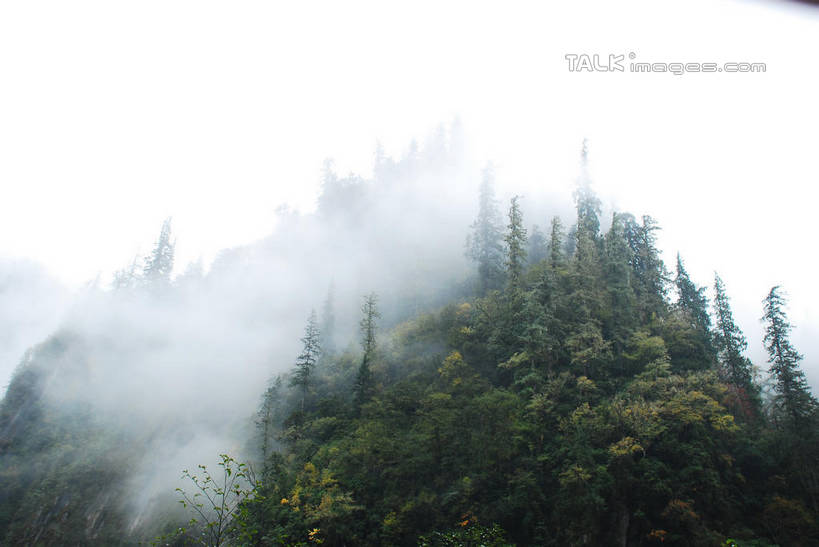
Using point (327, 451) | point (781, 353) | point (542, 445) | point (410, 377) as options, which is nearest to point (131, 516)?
point (327, 451)

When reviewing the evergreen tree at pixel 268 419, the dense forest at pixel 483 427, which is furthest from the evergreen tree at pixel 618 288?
the evergreen tree at pixel 268 419

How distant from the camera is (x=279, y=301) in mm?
85000

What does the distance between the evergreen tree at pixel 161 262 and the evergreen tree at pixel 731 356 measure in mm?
87833

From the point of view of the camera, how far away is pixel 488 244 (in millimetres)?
59719

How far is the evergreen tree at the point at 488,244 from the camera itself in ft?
186

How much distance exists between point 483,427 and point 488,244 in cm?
3072

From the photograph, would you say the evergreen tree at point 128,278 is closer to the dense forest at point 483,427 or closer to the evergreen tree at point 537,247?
the dense forest at point 483,427

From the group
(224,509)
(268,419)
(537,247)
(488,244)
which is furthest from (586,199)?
(224,509)

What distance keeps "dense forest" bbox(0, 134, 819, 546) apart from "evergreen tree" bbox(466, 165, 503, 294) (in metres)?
0.38

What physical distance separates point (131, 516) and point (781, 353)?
214 feet

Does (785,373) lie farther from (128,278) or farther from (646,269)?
(128,278)

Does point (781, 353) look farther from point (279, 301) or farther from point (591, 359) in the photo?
point (279, 301)

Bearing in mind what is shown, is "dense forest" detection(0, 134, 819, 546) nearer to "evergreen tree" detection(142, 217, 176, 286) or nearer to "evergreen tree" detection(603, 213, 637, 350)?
"evergreen tree" detection(603, 213, 637, 350)

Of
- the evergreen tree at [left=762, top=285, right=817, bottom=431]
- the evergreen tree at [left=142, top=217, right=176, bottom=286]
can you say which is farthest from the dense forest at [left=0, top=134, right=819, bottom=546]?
the evergreen tree at [left=142, top=217, right=176, bottom=286]
